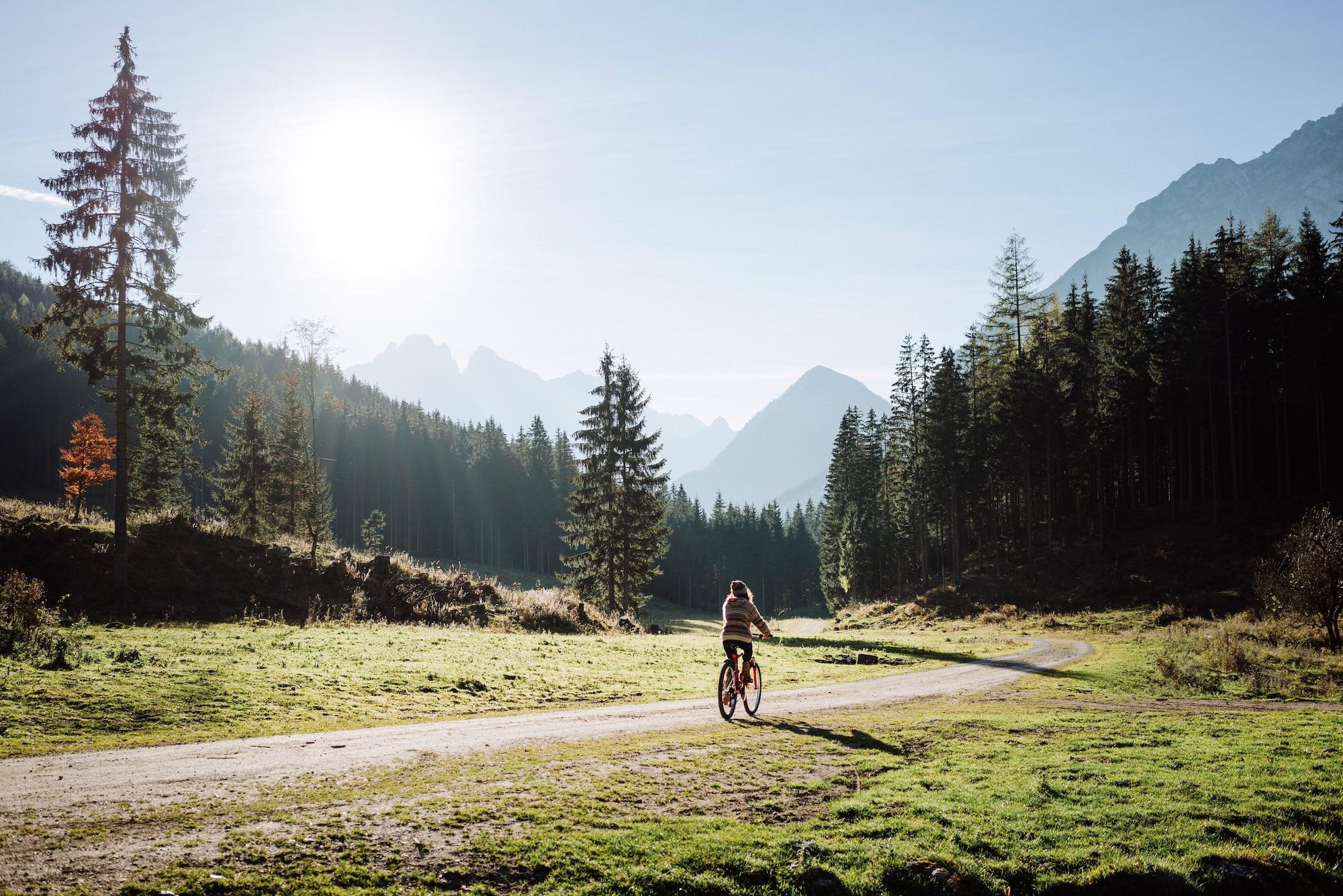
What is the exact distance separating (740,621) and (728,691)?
58.3 inches

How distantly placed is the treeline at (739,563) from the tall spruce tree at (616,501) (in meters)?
80.0

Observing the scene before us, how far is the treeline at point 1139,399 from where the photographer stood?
51.8m

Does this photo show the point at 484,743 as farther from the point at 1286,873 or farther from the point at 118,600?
the point at 118,600

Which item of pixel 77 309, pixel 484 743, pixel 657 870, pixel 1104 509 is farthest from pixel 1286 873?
pixel 1104 509

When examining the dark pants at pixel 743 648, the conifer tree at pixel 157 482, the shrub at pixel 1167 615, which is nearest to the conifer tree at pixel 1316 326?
the shrub at pixel 1167 615

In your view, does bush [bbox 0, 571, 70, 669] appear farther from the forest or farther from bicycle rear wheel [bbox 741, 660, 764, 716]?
the forest

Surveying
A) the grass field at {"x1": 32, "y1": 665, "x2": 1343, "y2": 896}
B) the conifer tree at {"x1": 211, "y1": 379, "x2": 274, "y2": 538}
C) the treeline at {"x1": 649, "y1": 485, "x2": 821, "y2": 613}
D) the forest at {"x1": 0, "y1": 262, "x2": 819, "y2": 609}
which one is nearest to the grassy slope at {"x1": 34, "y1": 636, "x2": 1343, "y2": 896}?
the grass field at {"x1": 32, "y1": 665, "x2": 1343, "y2": 896}

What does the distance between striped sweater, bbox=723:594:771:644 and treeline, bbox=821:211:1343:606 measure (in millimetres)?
48139

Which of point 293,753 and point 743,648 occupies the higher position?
point 743,648

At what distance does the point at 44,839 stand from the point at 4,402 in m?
176

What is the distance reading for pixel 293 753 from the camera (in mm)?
10117

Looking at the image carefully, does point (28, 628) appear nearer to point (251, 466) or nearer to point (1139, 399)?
point (251, 466)

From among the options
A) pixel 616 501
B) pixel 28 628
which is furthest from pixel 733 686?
pixel 616 501

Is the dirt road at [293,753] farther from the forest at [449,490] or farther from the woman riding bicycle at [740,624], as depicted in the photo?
the forest at [449,490]
